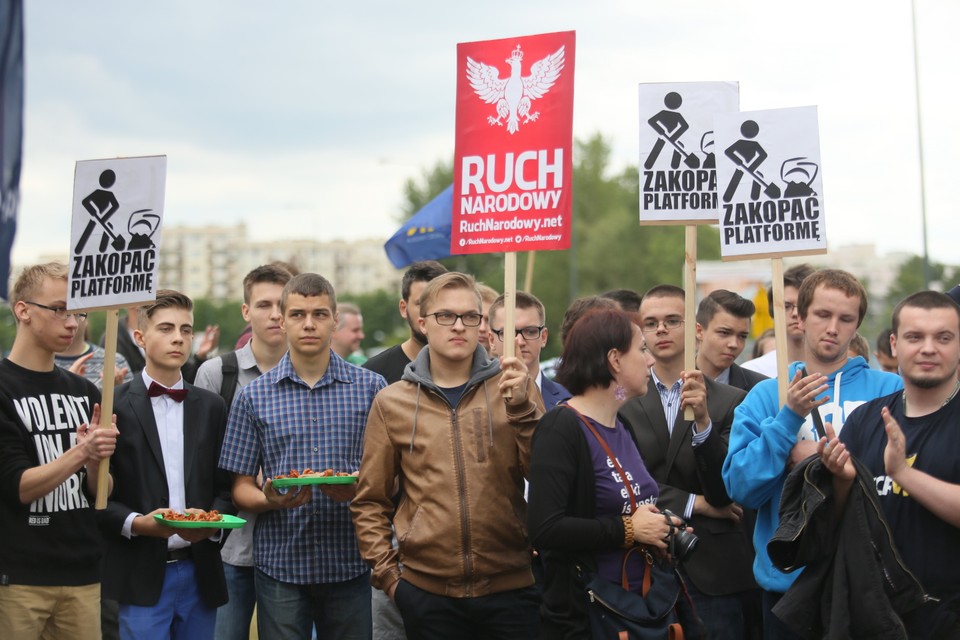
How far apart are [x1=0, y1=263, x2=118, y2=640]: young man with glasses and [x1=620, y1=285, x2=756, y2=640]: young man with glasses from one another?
290 centimetres

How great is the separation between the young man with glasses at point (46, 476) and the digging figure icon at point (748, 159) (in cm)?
346

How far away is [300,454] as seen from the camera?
5844 millimetres

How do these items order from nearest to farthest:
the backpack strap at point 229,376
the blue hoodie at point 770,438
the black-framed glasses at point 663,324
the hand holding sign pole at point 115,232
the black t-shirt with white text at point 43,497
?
the blue hoodie at point 770,438, the black t-shirt with white text at point 43,497, the hand holding sign pole at point 115,232, the black-framed glasses at point 663,324, the backpack strap at point 229,376

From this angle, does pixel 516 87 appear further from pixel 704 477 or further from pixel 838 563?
pixel 838 563

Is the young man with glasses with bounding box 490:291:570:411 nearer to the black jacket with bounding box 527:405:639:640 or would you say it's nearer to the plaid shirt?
the plaid shirt

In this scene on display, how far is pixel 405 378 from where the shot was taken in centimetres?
556

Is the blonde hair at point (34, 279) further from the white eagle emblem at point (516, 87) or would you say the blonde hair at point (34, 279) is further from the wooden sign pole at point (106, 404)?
the white eagle emblem at point (516, 87)

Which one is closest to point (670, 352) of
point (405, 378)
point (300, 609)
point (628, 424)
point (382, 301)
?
point (628, 424)

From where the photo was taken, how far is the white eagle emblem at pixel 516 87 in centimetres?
565

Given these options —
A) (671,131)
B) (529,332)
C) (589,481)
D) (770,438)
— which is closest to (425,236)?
(529,332)

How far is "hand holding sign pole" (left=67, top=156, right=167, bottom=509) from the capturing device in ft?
18.6

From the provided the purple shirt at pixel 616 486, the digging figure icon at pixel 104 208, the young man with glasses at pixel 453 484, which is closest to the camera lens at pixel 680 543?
the purple shirt at pixel 616 486

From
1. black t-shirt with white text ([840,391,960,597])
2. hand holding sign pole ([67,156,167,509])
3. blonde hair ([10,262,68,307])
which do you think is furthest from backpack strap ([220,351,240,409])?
black t-shirt with white text ([840,391,960,597])

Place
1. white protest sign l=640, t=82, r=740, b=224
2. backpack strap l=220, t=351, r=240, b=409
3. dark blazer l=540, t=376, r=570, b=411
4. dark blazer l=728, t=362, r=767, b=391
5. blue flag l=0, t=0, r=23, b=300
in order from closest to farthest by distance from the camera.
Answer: blue flag l=0, t=0, r=23, b=300 → white protest sign l=640, t=82, r=740, b=224 → backpack strap l=220, t=351, r=240, b=409 → dark blazer l=540, t=376, r=570, b=411 → dark blazer l=728, t=362, r=767, b=391
